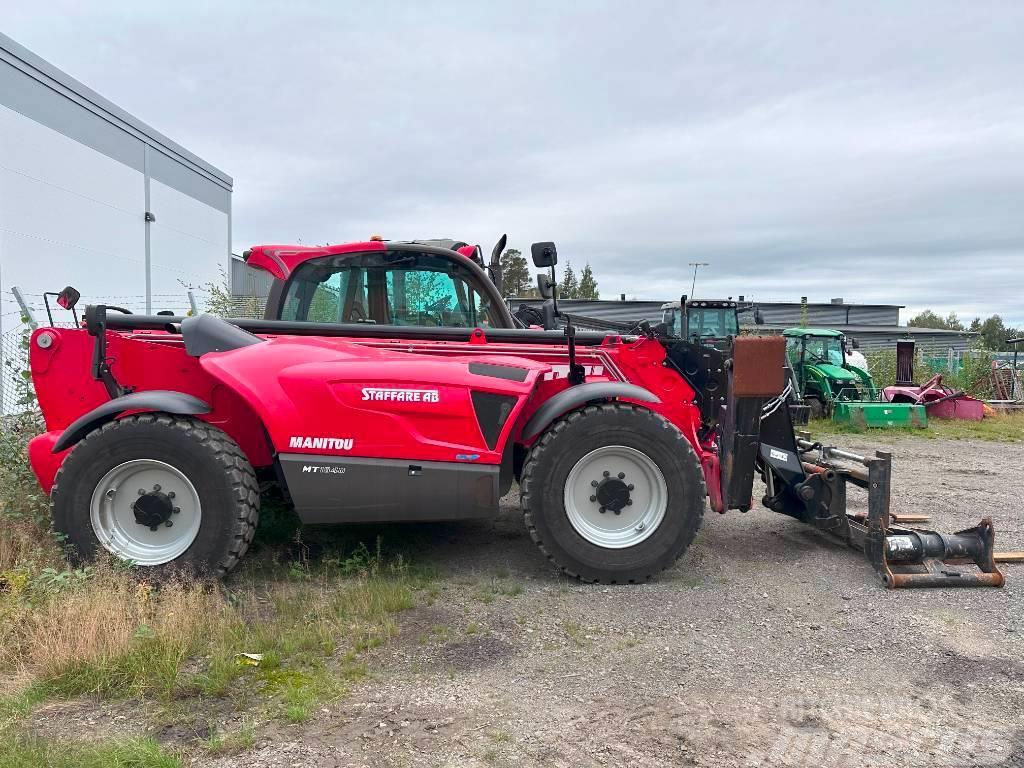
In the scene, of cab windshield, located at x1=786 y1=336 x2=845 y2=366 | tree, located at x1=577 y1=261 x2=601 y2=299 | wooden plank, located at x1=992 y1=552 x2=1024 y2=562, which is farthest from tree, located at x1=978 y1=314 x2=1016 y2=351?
wooden plank, located at x1=992 y1=552 x2=1024 y2=562

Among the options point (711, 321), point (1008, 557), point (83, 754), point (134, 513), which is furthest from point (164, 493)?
point (711, 321)

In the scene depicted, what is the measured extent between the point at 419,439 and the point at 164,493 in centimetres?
153

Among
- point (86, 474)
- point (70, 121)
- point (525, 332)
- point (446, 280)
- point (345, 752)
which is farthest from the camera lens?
point (70, 121)

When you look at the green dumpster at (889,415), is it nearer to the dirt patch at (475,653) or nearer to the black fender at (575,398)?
the black fender at (575,398)

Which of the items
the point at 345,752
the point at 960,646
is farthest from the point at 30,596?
the point at 960,646

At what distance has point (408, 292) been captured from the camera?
5539mm

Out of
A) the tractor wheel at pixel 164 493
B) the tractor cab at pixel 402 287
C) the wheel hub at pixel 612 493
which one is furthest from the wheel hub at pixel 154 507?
the wheel hub at pixel 612 493

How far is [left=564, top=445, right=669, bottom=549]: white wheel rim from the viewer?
4605 mm

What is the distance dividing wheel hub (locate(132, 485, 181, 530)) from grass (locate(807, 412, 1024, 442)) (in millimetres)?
11681

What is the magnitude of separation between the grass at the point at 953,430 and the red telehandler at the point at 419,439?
363 inches

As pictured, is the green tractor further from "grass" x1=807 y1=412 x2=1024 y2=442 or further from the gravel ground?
the gravel ground

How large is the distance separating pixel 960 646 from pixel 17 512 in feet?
19.2

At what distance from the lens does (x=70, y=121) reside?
45.4 feet

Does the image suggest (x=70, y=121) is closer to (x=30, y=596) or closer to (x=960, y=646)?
(x=30, y=596)
